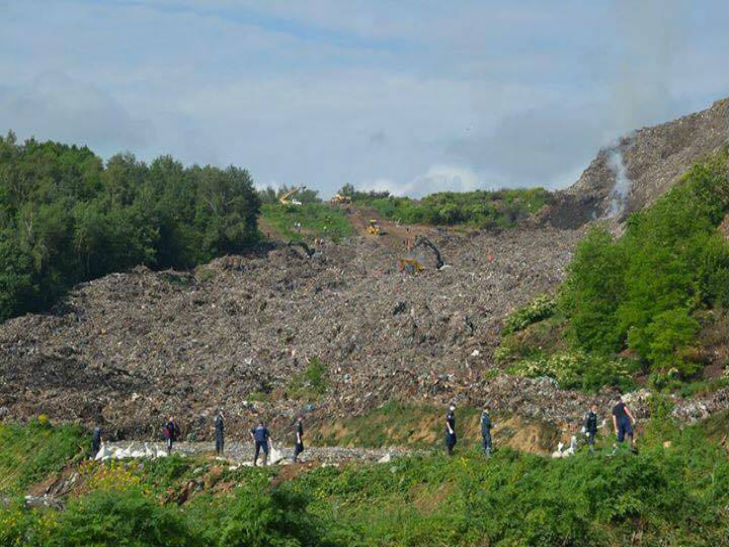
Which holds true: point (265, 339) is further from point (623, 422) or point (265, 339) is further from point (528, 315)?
point (623, 422)

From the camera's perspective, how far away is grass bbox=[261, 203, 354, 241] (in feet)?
261

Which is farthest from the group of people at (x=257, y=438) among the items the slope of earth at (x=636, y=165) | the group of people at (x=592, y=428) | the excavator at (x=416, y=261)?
the slope of earth at (x=636, y=165)

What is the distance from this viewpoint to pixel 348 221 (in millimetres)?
84750

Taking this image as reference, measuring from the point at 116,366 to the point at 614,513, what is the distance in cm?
2904

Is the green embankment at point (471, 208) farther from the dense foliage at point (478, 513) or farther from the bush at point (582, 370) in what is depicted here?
the dense foliage at point (478, 513)

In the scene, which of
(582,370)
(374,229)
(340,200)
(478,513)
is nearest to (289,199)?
(340,200)

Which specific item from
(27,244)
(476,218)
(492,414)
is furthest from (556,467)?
(476,218)

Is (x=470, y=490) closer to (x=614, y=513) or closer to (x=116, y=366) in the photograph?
(x=614, y=513)

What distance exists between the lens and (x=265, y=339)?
49.2 metres

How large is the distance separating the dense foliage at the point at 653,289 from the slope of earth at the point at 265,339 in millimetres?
3305

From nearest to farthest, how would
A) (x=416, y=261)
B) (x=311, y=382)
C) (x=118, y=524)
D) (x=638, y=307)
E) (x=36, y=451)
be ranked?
(x=118, y=524) < (x=36, y=451) < (x=638, y=307) < (x=311, y=382) < (x=416, y=261)

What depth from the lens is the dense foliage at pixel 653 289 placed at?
34812 millimetres

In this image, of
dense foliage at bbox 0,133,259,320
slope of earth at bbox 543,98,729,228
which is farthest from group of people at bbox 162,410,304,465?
slope of earth at bbox 543,98,729,228

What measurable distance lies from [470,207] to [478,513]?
7038 centimetres
